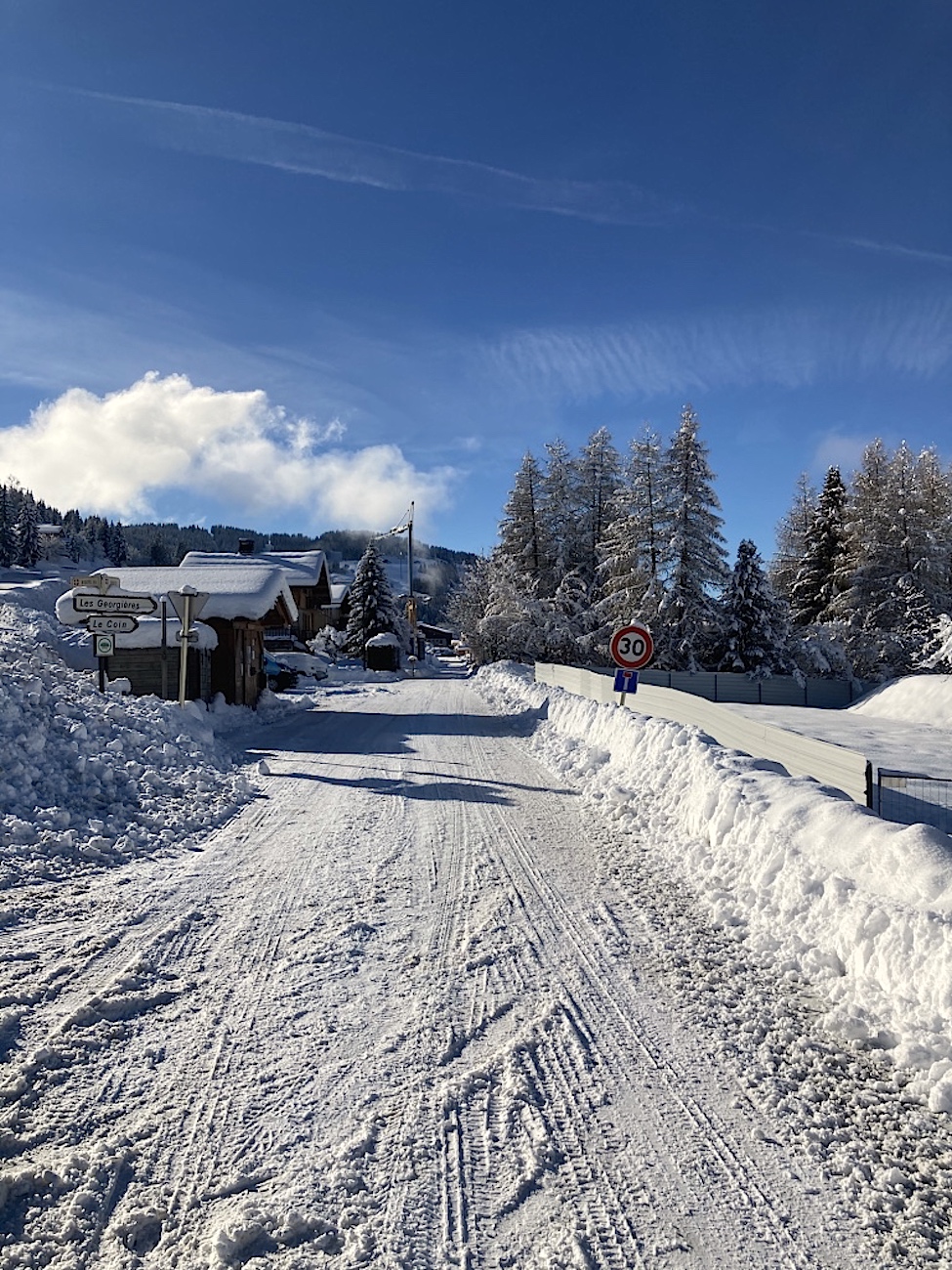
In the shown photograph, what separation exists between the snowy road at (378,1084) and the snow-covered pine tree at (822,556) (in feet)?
125

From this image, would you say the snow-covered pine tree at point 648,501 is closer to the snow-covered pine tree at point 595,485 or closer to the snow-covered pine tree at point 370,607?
the snow-covered pine tree at point 595,485

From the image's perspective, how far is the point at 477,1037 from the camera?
12.4ft

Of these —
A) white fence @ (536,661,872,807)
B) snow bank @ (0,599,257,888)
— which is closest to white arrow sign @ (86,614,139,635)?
snow bank @ (0,599,257,888)

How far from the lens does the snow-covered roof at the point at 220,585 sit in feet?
68.1

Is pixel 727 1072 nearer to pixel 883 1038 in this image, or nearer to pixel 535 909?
pixel 883 1038

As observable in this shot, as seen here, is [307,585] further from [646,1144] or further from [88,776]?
[646,1144]

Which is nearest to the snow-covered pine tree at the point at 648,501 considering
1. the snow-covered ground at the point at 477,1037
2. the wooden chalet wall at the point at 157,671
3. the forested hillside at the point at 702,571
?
the forested hillside at the point at 702,571

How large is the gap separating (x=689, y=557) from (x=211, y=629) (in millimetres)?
20596

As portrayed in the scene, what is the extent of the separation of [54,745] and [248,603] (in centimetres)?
1253

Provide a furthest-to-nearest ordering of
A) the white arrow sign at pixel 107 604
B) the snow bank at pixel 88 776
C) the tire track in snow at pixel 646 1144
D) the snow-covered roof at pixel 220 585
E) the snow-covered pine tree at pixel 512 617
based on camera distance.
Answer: the snow-covered pine tree at pixel 512 617 < the snow-covered roof at pixel 220 585 < the white arrow sign at pixel 107 604 < the snow bank at pixel 88 776 < the tire track in snow at pixel 646 1144

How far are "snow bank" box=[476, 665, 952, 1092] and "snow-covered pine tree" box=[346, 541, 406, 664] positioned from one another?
1690 inches

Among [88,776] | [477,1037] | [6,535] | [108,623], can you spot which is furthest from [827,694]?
[6,535]

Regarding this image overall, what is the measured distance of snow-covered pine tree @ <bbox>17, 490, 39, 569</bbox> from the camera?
3994 inches

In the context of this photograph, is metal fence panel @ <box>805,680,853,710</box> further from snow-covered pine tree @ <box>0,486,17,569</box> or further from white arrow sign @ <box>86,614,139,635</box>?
snow-covered pine tree @ <box>0,486,17,569</box>
